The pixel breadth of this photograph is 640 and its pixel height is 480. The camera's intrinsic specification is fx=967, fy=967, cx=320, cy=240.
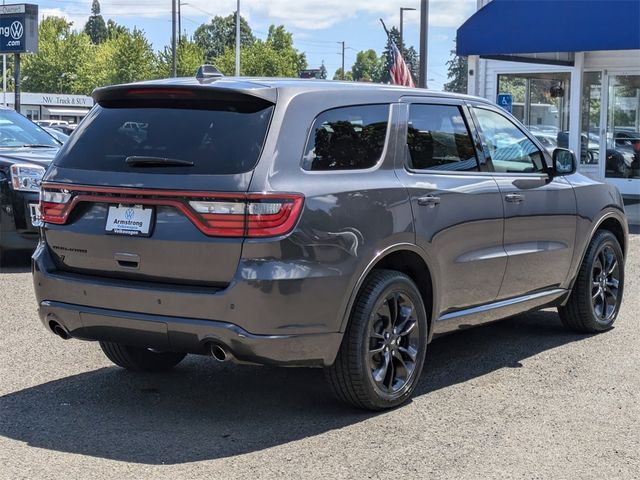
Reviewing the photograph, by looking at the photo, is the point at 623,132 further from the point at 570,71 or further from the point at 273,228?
the point at 273,228

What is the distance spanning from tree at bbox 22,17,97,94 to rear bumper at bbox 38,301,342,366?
9018cm

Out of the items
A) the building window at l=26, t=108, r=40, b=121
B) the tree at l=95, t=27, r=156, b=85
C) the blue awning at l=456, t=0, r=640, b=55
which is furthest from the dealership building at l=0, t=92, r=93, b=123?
the blue awning at l=456, t=0, r=640, b=55

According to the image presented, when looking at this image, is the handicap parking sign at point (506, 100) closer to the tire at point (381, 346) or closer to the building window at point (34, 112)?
the tire at point (381, 346)

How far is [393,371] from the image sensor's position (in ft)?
17.6

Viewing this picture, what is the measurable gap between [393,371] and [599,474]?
1.34 m

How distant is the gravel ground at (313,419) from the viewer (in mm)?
4477

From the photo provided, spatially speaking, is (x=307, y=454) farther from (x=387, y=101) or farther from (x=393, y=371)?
(x=387, y=101)

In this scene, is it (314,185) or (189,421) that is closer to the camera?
(314,185)

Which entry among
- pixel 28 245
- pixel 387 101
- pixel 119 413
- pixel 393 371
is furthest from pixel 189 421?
pixel 28 245

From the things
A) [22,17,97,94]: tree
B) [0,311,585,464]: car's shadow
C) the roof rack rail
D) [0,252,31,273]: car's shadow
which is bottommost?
[0,311,585,464]: car's shadow

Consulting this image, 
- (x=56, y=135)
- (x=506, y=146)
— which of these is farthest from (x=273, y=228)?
(x=56, y=135)

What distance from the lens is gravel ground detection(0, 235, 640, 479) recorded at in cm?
448

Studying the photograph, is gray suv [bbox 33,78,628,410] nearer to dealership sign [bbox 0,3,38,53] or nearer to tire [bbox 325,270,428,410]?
tire [bbox 325,270,428,410]

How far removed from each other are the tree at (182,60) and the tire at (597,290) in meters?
74.9
